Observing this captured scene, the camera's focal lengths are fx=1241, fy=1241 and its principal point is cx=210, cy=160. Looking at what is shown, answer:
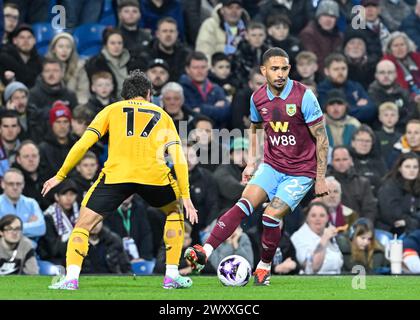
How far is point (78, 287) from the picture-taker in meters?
12.8

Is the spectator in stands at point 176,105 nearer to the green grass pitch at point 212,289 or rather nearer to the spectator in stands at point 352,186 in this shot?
the spectator in stands at point 352,186

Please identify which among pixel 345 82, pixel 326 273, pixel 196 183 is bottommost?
pixel 326 273

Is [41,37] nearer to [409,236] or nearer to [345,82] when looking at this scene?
[345,82]

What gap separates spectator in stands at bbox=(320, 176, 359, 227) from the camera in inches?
687

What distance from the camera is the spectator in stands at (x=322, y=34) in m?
20.7

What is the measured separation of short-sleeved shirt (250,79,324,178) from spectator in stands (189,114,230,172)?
14.1 feet

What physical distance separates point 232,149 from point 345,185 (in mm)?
1799

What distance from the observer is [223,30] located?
66.8ft

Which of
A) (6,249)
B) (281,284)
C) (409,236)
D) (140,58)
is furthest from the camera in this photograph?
(140,58)

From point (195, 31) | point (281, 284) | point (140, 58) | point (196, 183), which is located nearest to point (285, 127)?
point (281, 284)

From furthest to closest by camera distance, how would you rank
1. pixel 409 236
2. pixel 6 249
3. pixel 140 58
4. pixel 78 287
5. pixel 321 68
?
1. pixel 321 68
2. pixel 140 58
3. pixel 409 236
4. pixel 6 249
5. pixel 78 287

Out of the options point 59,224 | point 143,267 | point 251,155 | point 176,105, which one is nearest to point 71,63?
point 176,105

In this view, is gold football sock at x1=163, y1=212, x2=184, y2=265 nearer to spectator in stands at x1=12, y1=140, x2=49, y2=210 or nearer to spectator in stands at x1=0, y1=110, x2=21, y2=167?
spectator in stands at x1=12, y1=140, x2=49, y2=210

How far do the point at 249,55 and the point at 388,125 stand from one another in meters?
2.50
